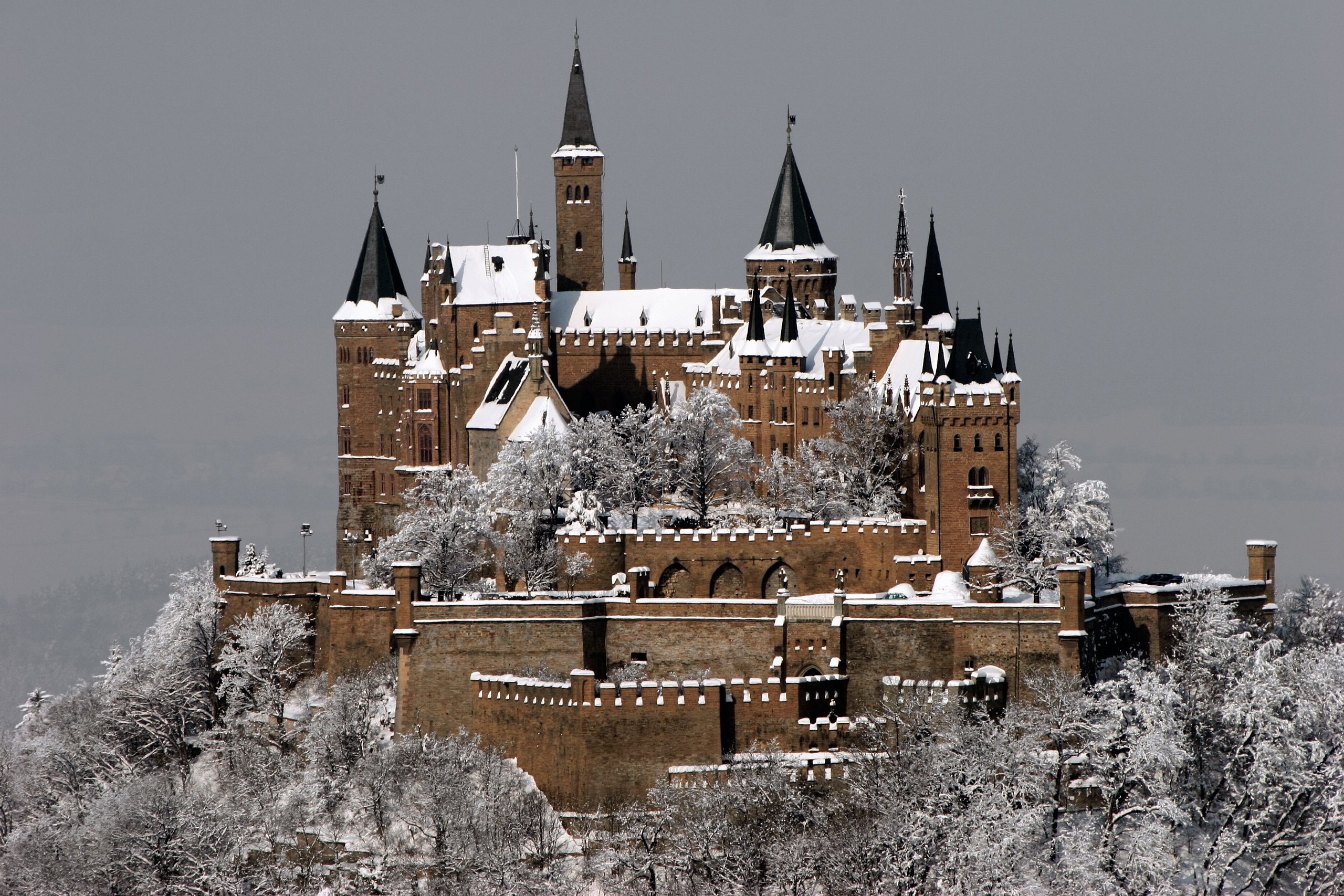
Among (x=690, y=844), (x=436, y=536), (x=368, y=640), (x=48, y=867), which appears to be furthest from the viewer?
(x=436, y=536)

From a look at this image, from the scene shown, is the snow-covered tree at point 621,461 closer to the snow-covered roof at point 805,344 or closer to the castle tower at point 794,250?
the snow-covered roof at point 805,344

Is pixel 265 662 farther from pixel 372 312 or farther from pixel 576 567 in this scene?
pixel 372 312

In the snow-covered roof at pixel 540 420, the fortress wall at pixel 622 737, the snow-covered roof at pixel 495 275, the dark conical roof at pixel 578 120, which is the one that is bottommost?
the fortress wall at pixel 622 737

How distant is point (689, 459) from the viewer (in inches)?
4028

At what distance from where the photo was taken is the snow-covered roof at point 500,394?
4225 inches

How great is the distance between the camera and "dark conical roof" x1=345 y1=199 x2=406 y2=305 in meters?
116

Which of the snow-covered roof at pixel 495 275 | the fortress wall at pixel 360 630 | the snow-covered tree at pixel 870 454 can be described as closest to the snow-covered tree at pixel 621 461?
the snow-covered tree at pixel 870 454

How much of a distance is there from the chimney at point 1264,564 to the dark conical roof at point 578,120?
158ft

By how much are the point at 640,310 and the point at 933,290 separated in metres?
20.8

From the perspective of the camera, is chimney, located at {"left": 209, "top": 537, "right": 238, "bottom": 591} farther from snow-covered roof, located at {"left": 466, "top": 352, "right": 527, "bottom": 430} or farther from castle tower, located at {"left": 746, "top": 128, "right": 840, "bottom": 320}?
castle tower, located at {"left": 746, "top": 128, "right": 840, "bottom": 320}

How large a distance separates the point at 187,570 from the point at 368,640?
52.2ft

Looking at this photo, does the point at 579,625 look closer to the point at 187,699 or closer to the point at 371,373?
the point at 187,699

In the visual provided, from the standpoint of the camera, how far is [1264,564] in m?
93.0

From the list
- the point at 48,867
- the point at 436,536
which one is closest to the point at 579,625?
the point at 436,536
